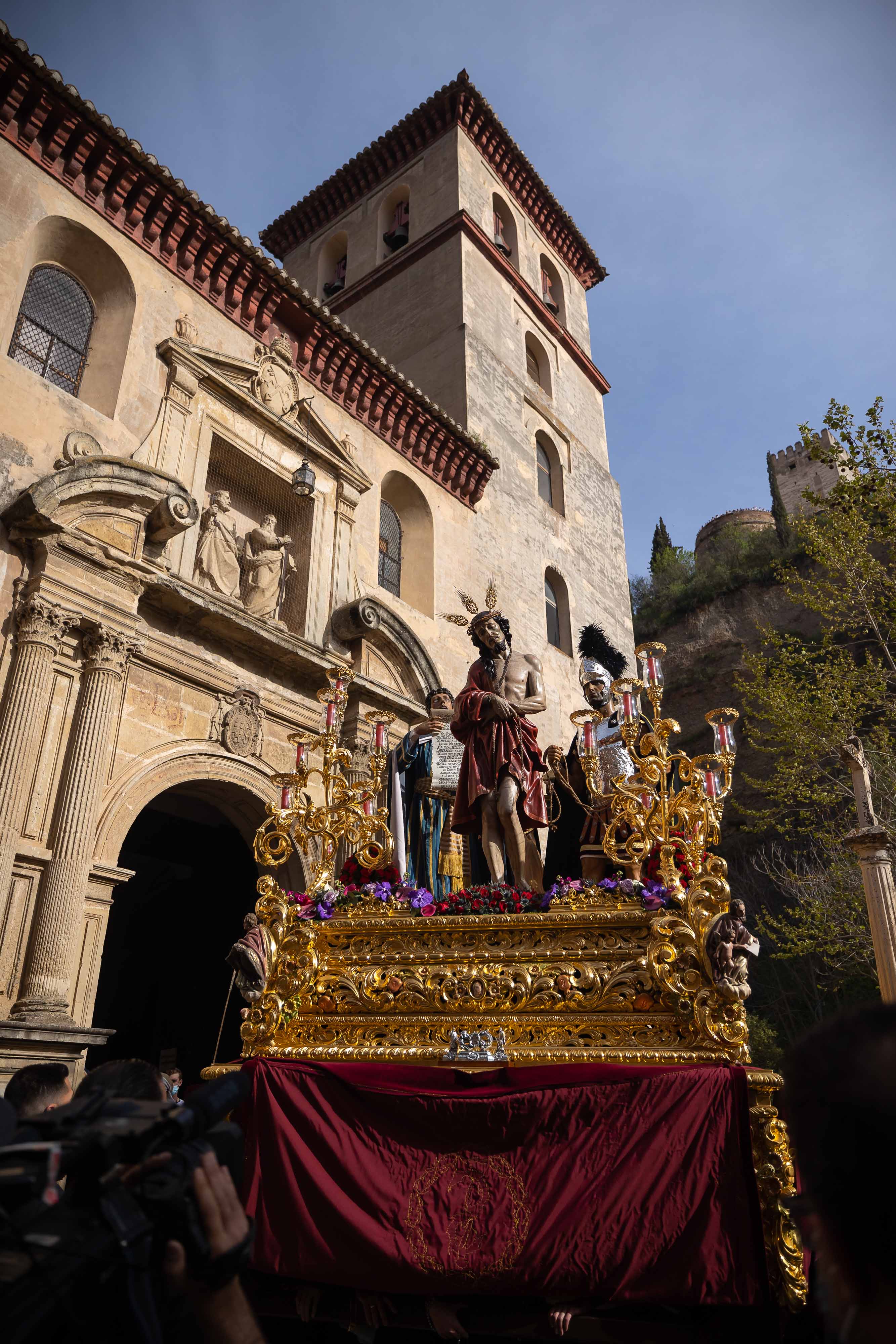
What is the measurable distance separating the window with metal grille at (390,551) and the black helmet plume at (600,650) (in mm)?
3790

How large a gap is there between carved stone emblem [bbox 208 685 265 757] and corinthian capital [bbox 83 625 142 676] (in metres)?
1.60

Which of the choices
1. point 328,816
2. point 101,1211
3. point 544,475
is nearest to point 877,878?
point 328,816

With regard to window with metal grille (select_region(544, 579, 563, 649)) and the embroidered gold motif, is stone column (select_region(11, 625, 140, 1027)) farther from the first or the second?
window with metal grille (select_region(544, 579, 563, 649))

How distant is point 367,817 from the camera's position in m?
6.34

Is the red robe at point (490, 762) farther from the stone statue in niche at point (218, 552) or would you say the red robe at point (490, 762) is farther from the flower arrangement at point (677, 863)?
the stone statue in niche at point (218, 552)

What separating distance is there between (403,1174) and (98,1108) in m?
3.62

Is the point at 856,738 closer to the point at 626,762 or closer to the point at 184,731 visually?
the point at 626,762

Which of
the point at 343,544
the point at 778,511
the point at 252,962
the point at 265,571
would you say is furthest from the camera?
the point at 778,511

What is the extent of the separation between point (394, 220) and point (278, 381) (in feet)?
36.9

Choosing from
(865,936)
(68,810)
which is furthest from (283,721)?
(865,936)

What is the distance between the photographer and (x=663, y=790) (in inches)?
220

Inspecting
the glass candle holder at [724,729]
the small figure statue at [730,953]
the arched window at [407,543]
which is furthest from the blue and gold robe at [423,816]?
the arched window at [407,543]

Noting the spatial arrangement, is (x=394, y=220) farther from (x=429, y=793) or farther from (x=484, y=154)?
(x=429, y=793)

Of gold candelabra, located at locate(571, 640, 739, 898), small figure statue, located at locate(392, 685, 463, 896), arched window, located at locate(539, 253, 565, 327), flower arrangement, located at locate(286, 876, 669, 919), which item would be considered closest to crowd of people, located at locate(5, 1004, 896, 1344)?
flower arrangement, located at locate(286, 876, 669, 919)
